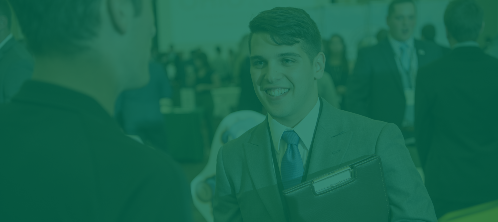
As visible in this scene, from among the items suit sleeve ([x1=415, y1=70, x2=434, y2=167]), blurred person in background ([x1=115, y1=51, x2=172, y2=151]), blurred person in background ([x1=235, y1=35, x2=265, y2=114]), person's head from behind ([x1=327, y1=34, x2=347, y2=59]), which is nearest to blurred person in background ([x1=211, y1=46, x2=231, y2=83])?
person's head from behind ([x1=327, y1=34, x2=347, y2=59])

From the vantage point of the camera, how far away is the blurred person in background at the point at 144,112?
3500mm

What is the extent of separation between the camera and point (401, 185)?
1037 millimetres

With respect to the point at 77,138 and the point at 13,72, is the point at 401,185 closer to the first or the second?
the point at 77,138

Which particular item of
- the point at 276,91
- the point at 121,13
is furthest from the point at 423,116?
the point at 121,13

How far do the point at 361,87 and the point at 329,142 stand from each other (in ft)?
5.98

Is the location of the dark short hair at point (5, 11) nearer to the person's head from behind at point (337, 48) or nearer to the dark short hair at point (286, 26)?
the dark short hair at point (286, 26)

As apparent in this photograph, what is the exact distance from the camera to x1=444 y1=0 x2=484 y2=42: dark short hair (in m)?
2.16

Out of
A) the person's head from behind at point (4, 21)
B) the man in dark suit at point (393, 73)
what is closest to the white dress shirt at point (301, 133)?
the man in dark suit at point (393, 73)

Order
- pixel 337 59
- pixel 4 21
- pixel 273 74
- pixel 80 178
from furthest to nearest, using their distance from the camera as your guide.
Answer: pixel 337 59 < pixel 4 21 < pixel 273 74 < pixel 80 178

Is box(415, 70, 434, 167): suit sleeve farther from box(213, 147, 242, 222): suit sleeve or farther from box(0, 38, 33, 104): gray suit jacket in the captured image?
box(0, 38, 33, 104): gray suit jacket

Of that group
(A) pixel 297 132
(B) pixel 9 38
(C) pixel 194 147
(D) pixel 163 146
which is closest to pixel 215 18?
(C) pixel 194 147

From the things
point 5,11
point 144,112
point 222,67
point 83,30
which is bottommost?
point 222,67

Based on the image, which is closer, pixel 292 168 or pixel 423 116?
pixel 292 168

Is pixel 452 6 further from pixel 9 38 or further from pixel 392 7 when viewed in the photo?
pixel 9 38
